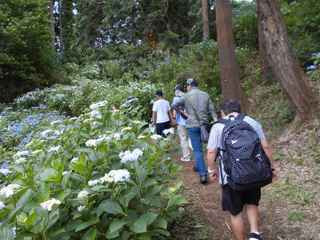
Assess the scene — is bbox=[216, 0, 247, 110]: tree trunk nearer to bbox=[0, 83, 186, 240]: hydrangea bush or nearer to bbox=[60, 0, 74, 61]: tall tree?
bbox=[0, 83, 186, 240]: hydrangea bush

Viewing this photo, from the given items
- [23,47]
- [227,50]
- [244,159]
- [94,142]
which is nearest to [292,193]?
[244,159]

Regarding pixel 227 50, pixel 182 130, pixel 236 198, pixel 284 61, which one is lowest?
pixel 236 198

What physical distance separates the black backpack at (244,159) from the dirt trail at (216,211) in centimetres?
126

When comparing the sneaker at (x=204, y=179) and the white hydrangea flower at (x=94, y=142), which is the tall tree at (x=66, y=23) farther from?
the white hydrangea flower at (x=94, y=142)

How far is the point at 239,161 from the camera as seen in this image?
13.6 ft

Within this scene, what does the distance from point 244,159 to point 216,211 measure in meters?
2.10

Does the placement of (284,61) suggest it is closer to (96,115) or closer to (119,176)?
(96,115)

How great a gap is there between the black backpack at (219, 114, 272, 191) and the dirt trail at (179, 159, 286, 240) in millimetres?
1255

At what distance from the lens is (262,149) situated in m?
4.30

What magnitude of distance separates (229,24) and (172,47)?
10941 mm

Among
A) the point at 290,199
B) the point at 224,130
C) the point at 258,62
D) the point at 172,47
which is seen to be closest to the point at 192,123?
the point at 290,199

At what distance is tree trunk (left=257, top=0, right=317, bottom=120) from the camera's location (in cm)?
838

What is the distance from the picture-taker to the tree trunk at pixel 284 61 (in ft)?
27.5

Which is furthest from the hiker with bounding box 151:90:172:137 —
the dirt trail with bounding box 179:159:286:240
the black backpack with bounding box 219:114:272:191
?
the black backpack with bounding box 219:114:272:191
